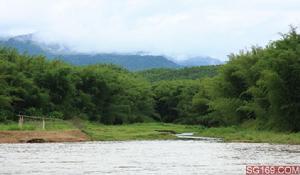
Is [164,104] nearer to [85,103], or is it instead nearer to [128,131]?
[85,103]

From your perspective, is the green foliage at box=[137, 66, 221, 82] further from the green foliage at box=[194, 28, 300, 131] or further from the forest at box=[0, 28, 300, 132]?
the green foliage at box=[194, 28, 300, 131]

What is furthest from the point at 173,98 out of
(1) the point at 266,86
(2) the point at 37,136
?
(2) the point at 37,136

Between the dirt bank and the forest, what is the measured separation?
59.4 ft

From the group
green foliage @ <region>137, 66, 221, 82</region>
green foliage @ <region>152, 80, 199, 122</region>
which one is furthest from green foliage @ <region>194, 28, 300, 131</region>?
green foliage @ <region>137, 66, 221, 82</region>

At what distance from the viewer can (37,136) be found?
5378 cm

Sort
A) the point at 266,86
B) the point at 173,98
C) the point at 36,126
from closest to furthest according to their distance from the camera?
the point at 36,126
the point at 266,86
the point at 173,98

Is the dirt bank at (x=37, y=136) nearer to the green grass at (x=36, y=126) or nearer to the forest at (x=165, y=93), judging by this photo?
the green grass at (x=36, y=126)

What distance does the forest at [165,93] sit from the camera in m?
60.3

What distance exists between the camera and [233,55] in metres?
82.3

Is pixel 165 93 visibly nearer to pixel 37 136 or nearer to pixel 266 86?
pixel 266 86

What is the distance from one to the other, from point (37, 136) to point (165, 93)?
74216 millimetres

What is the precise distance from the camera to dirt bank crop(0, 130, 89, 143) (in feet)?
172

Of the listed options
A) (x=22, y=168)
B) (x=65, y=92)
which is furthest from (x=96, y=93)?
(x=22, y=168)

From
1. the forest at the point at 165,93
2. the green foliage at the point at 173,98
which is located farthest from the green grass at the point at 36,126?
the green foliage at the point at 173,98
